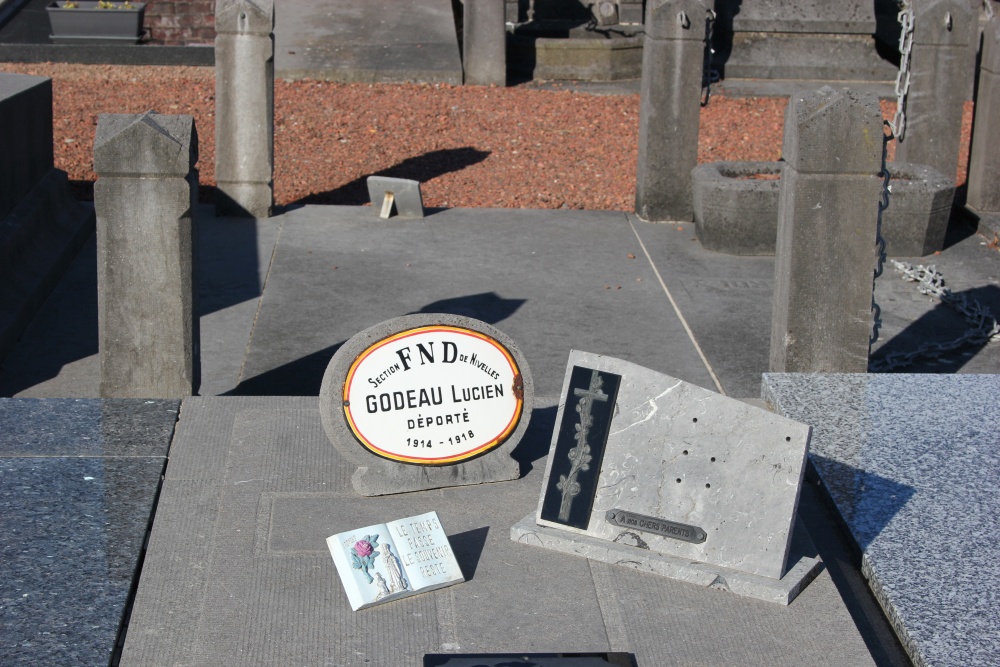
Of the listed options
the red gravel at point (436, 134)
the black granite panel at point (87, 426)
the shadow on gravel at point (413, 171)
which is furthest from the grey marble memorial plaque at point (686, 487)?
the red gravel at point (436, 134)

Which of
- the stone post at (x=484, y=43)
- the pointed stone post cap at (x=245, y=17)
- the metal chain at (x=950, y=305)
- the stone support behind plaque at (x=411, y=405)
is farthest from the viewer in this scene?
the stone post at (x=484, y=43)

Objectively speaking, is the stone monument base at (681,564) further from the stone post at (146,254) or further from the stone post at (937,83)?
the stone post at (937,83)

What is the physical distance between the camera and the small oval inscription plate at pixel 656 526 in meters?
3.89

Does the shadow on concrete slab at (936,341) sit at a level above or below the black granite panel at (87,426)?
below

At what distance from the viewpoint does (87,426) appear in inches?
192

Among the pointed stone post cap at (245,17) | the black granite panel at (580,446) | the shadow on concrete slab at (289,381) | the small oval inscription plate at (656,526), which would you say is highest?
the pointed stone post cap at (245,17)

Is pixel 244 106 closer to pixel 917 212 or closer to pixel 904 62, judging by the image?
pixel 904 62

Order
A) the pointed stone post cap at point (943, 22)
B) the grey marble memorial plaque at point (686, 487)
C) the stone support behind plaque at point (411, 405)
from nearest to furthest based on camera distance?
the grey marble memorial plaque at point (686, 487) < the stone support behind plaque at point (411, 405) < the pointed stone post cap at point (943, 22)

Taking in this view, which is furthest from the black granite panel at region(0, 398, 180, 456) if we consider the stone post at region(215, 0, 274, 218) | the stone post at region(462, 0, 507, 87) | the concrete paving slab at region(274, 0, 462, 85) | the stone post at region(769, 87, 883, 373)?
the stone post at region(462, 0, 507, 87)

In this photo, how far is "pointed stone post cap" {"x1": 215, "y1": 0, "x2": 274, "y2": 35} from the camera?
29.7 ft

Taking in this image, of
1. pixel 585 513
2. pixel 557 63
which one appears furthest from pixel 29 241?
pixel 557 63

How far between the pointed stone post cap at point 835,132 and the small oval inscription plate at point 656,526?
224 centimetres

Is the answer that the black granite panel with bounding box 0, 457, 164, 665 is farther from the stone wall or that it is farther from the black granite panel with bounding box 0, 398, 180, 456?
the stone wall

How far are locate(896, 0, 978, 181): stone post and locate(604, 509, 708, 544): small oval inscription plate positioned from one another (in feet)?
22.2
